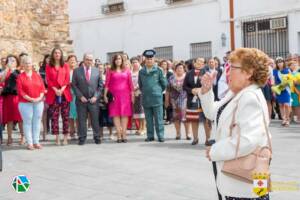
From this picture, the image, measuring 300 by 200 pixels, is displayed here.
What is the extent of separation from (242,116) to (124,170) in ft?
14.4

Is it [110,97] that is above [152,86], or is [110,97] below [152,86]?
below

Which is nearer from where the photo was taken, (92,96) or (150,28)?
(92,96)

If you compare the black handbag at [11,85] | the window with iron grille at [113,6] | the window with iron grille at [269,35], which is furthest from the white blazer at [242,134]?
the window with iron grille at [113,6]

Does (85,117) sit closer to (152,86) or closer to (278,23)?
(152,86)

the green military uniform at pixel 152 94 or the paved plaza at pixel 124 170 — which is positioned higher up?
the green military uniform at pixel 152 94

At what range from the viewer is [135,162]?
26.0ft

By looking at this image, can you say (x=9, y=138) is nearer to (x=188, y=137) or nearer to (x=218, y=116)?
(x=188, y=137)

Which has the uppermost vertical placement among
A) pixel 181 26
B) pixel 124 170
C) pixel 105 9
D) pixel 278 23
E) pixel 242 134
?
→ pixel 105 9

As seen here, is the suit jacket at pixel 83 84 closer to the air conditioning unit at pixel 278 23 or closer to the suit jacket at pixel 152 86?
the suit jacket at pixel 152 86

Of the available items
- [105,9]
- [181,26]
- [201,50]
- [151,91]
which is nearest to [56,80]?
[151,91]

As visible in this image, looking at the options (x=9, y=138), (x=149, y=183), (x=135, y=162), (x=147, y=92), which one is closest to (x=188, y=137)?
(x=147, y=92)

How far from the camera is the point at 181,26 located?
896 inches

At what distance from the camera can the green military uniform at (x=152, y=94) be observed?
10438 mm

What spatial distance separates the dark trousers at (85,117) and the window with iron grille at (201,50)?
12.3 metres
